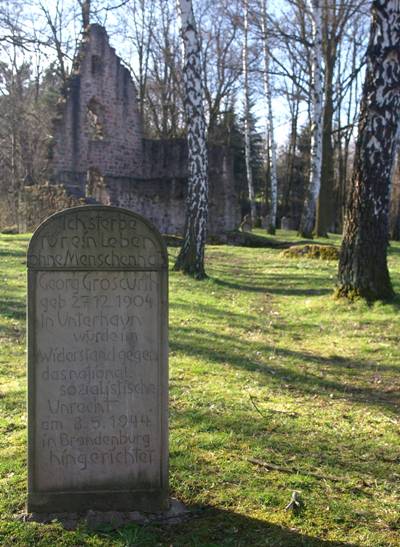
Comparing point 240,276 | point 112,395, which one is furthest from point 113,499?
point 240,276

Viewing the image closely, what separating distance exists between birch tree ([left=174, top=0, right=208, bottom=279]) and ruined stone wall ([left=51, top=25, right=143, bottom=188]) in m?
15.2

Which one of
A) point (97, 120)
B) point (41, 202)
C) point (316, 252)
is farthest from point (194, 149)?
point (97, 120)

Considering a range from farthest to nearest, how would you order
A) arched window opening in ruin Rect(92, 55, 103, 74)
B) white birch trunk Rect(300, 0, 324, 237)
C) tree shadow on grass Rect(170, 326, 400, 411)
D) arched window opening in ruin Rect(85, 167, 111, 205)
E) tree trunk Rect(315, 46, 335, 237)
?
arched window opening in ruin Rect(92, 55, 103, 74)
arched window opening in ruin Rect(85, 167, 111, 205)
tree trunk Rect(315, 46, 335, 237)
white birch trunk Rect(300, 0, 324, 237)
tree shadow on grass Rect(170, 326, 400, 411)

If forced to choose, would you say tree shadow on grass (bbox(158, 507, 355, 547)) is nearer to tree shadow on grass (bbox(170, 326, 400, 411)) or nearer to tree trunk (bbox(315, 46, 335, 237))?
tree shadow on grass (bbox(170, 326, 400, 411))

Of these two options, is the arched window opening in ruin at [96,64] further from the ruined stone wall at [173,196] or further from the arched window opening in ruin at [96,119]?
the ruined stone wall at [173,196]

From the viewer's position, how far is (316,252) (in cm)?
1666

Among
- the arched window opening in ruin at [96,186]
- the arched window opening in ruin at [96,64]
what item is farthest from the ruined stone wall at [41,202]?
the arched window opening in ruin at [96,64]

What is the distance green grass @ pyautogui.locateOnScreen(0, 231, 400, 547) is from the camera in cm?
320

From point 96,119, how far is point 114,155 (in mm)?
1952

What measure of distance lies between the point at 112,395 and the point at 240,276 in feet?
34.3

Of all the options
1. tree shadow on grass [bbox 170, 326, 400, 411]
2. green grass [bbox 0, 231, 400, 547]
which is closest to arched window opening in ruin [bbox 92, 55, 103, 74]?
green grass [bbox 0, 231, 400, 547]

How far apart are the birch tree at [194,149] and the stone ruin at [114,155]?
14868 millimetres

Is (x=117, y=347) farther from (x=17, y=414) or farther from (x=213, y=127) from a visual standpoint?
(x=213, y=127)

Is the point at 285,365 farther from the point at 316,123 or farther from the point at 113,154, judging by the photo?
the point at 113,154
